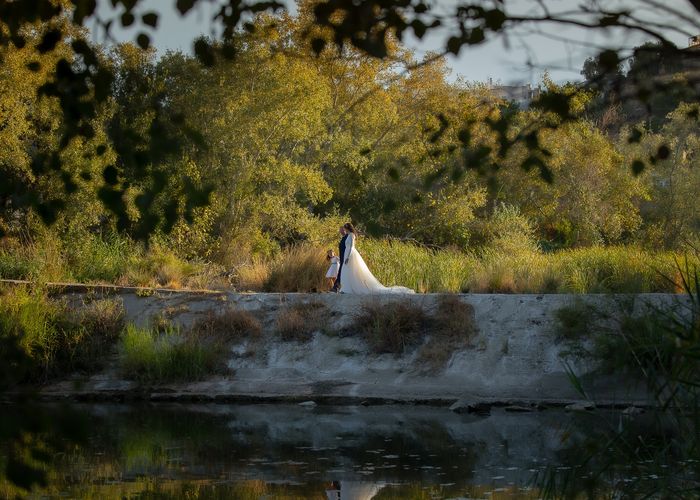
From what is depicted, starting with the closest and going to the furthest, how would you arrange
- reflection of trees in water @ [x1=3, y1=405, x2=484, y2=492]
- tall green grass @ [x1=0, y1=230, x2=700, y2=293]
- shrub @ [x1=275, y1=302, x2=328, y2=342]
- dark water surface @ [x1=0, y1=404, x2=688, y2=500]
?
1. dark water surface @ [x1=0, y1=404, x2=688, y2=500]
2. reflection of trees in water @ [x1=3, y1=405, x2=484, y2=492]
3. shrub @ [x1=275, y1=302, x2=328, y2=342]
4. tall green grass @ [x1=0, y1=230, x2=700, y2=293]

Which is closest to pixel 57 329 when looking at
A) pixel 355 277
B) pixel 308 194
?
pixel 355 277

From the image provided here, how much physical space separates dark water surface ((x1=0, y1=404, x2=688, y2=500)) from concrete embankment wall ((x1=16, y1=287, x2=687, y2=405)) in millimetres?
1077

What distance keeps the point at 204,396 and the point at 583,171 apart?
22454mm

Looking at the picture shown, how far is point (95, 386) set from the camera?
20375 mm

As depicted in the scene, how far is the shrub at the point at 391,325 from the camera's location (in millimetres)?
21141

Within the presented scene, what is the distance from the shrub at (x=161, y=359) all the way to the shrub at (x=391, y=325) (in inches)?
116

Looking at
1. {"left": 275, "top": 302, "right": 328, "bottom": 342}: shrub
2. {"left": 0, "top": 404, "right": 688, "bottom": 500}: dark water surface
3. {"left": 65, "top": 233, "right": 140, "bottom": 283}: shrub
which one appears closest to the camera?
{"left": 0, "top": 404, "right": 688, "bottom": 500}: dark water surface

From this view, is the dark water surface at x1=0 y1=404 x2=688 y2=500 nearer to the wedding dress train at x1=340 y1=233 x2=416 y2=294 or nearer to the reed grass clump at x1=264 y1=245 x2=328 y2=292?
the wedding dress train at x1=340 y1=233 x2=416 y2=294

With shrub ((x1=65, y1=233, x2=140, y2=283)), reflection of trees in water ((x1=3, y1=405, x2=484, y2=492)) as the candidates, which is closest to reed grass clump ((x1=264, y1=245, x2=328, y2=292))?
shrub ((x1=65, y1=233, x2=140, y2=283))

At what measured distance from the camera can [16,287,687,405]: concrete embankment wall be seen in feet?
64.3

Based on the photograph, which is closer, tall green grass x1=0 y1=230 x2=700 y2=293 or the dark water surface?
the dark water surface

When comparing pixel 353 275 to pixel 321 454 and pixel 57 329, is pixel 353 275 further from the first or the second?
pixel 321 454

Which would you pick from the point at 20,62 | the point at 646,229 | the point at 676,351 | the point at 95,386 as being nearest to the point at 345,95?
the point at 646,229

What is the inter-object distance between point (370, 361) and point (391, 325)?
814mm
